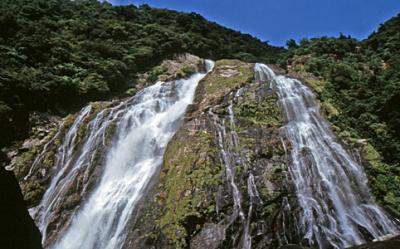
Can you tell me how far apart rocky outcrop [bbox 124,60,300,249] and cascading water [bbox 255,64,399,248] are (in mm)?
509

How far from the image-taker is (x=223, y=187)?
41.7 ft

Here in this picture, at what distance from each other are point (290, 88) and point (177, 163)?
8.59 meters

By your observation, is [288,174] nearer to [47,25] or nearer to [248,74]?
[248,74]

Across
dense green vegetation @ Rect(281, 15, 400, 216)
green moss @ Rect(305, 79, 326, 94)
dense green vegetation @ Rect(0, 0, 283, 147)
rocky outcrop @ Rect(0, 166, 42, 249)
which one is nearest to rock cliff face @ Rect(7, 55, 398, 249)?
dense green vegetation @ Rect(281, 15, 400, 216)

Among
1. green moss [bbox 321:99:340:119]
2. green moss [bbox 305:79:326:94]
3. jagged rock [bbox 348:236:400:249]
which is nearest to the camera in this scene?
jagged rock [bbox 348:236:400:249]

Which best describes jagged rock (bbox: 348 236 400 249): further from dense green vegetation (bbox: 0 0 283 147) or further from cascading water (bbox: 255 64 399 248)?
dense green vegetation (bbox: 0 0 283 147)

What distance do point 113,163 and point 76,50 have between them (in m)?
13.1

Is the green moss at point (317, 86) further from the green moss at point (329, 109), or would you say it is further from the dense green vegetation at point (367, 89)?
the green moss at point (329, 109)

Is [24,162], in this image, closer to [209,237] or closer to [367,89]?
[209,237]

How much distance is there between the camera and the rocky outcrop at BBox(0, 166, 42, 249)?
581 centimetres

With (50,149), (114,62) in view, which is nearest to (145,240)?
(50,149)

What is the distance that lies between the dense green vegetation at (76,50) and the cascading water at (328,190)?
12738 millimetres

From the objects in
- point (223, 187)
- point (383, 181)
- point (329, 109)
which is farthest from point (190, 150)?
point (329, 109)

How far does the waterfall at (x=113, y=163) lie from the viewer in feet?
42.5
